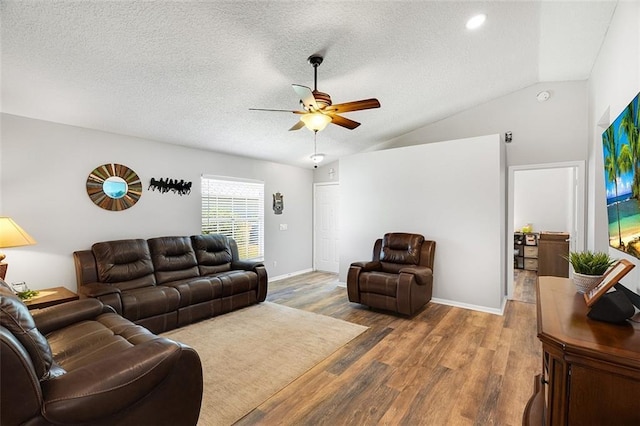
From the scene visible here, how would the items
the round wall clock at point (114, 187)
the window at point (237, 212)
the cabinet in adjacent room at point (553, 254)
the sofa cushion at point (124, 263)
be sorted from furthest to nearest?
the cabinet in adjacent room at point (553, 254) < the window at point (237, 212) < the round wall clock at point (114, 187) < the sofa cushion at point (124, 263)

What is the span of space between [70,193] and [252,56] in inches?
111

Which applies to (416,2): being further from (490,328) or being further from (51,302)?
(51,302)

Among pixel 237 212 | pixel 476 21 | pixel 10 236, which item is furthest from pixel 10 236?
pixel 476 21

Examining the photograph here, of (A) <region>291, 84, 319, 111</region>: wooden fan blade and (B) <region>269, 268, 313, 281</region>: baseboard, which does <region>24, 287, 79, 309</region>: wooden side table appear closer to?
(A) <region>291, 84, 319, 111</region>: wooden fan blade

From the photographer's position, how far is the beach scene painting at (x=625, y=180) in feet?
5.84

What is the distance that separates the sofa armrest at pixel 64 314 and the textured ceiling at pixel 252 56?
2053 mm

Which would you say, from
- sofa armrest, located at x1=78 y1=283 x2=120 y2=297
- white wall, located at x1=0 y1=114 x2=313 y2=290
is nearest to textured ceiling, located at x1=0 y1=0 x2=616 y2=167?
white wall, located at x1=0 y1=114 x2=313 y2=290

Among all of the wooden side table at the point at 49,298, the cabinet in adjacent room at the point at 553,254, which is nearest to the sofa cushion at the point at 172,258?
the wooden side table at the point at 49,298

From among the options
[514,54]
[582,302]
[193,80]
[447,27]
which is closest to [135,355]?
[582,302]

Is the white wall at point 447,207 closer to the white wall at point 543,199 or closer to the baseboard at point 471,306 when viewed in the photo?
the baseboard at point 471,306

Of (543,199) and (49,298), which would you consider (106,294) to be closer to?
(49,298)

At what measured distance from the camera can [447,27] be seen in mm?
2877

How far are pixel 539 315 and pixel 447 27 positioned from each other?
2729 mm

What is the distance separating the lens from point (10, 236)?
263 centimetres
